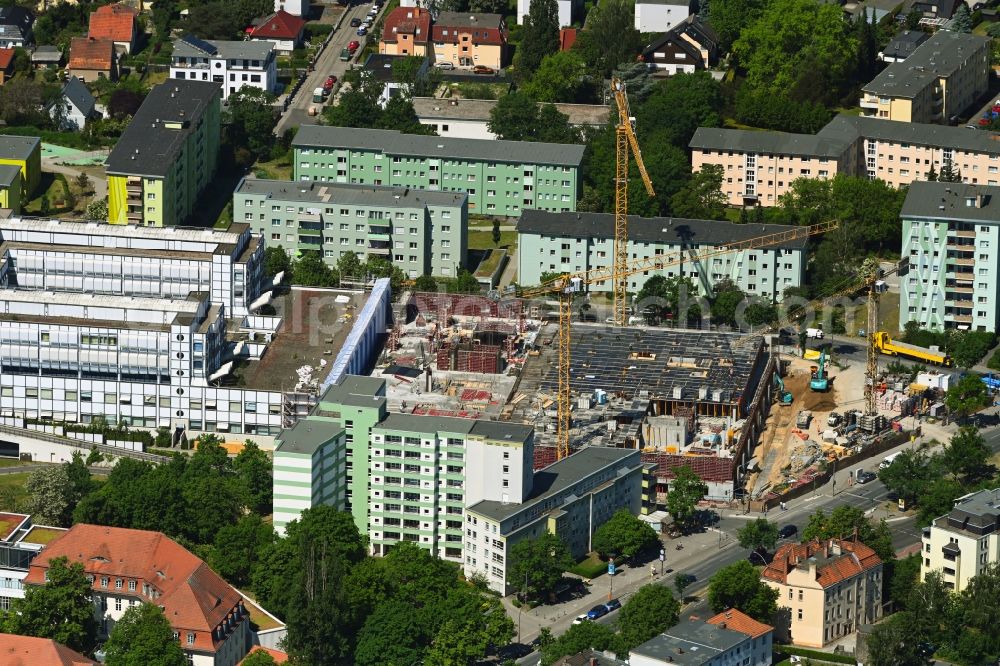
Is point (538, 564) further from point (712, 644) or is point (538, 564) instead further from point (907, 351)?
point (907, 351)

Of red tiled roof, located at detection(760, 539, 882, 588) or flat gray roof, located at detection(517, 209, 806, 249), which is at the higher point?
flat gray roof, located at detection(517, 209, 806, 249)

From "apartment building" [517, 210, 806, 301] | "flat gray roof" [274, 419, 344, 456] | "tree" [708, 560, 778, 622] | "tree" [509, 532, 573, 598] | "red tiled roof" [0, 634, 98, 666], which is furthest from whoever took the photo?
"apartment building" [517, 210, 806, 301]

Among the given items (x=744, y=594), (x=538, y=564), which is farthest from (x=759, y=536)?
(x=538, y=564)

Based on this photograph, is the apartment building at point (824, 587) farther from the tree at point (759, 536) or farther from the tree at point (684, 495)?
the tree at point (684, 495)

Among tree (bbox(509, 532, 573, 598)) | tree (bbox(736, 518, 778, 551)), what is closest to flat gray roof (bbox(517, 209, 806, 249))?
tree (bbox(736, 518, 778, 551))

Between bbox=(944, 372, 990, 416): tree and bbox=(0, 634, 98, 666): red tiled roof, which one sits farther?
bbox=(944, 372, 990, 416): tree

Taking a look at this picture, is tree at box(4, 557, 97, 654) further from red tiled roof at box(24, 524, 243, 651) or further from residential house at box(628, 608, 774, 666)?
residential house at box(628, 608, 774, 666)
